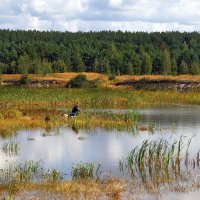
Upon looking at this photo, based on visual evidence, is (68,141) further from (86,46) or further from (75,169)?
(86,46)

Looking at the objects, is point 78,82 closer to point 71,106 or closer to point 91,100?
point 91,100

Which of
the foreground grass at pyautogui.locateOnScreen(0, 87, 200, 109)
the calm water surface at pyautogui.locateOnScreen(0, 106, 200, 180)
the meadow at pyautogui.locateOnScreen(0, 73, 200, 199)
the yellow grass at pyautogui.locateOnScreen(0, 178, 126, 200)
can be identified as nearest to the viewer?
the yellow grass at pyautogui.locateOnScreen(0, 178, 126, 200)

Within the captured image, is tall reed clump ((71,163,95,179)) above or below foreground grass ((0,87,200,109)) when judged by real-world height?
above

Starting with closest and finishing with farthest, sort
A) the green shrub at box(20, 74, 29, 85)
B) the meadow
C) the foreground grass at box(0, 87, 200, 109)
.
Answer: the meadow, the foreground grass at box(0, 87, 200, 109), the green shrub at box(20, 74, 29, 85)

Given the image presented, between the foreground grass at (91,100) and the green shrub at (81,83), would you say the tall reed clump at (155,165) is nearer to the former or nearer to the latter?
the foreground grass at (91,100)

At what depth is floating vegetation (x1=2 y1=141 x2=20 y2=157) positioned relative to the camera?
2822cm

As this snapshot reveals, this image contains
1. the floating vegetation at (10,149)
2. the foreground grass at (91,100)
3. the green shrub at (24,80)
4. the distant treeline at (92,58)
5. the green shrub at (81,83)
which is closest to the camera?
the floating vegetation at (10,149)

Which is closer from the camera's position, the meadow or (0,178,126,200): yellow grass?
(0,178,126,200): yellow grass

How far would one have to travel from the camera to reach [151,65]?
129375 mm

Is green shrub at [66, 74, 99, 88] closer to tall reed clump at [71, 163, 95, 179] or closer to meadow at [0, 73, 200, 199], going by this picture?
meadow at [0, 73, 200, 199]

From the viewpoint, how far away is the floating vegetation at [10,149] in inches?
1111

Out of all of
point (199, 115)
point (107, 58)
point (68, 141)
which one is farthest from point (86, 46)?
point (68, 141)

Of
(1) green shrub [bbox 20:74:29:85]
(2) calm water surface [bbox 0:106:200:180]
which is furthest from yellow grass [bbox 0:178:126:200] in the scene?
(1) green shrub [bbox 20:74:29:85]

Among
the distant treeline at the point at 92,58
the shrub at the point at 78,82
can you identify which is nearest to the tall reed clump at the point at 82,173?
the shrub at the point at 78,82
